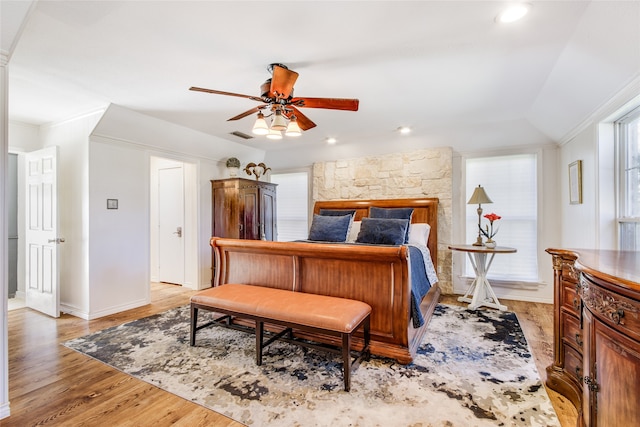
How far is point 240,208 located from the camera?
478 cm

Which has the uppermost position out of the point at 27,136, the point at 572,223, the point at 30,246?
the point at 27,136

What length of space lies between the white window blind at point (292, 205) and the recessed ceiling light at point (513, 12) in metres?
4.11

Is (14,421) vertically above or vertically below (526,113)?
below

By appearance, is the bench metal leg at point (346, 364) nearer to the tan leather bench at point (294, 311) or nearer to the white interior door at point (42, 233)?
the tan leather bench at point (294, 311)

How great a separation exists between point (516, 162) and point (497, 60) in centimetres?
230

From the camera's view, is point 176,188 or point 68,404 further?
point 176,188

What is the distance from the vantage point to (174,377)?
2.18 m

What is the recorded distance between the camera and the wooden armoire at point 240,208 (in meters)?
4.77

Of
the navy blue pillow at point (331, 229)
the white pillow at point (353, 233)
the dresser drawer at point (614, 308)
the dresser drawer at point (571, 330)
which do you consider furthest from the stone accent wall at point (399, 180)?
the dresser drawer at point (614, 308)

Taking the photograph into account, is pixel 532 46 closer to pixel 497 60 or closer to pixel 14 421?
pixel 497 60

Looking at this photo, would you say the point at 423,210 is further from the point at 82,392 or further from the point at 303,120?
the point at 82,392

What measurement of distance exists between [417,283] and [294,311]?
126 centimetres

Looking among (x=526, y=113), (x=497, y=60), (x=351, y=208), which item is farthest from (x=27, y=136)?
(x=526, y=113)

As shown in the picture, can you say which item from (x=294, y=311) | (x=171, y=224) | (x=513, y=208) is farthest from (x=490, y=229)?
(x=171, y=224)
